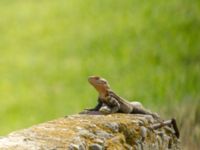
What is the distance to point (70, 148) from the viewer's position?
792 centimetres

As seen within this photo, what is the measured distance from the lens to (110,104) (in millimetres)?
9758

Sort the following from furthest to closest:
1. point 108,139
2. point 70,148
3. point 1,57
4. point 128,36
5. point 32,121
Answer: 1. point 1,57
2. point 128,36
3. point 32,121
4. point 108,139
5. point 70,148

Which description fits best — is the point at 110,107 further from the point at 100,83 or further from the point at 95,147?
the point at 95,147

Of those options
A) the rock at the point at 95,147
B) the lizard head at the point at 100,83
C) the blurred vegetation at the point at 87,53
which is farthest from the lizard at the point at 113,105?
the blurred vegetation at the point at 87,53

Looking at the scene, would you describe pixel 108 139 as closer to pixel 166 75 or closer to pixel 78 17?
pixel 166 75

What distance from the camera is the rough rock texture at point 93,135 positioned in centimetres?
791

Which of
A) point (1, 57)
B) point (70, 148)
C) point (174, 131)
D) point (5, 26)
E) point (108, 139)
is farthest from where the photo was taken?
point (5, 26)

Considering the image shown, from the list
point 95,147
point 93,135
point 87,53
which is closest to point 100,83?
point 93,135

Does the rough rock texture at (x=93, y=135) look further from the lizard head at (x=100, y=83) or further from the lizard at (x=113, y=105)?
the lizard head at (x=100, y=83)

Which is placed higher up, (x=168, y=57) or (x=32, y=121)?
(x=168, y=57)

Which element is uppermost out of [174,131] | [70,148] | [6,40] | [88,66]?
[6,40]

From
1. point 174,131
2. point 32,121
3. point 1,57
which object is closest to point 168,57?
point 32,121

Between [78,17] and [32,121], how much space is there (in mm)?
10533

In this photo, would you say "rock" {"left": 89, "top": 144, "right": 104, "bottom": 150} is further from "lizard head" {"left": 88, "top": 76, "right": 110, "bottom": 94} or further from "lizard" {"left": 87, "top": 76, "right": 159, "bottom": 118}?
"lizard head" {"left": 88, "top": 76, "right": 110, "bottom": 94}
